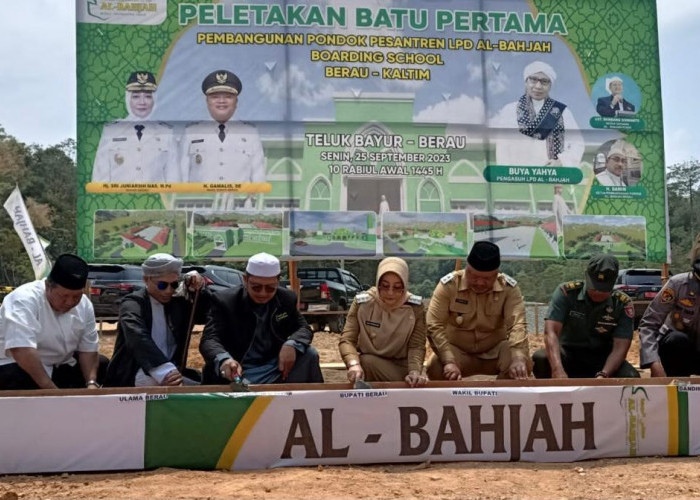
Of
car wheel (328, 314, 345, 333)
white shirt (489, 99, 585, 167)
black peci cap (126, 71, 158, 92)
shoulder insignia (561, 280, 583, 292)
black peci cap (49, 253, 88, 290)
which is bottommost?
car wheel (328, 314, 345, 333)

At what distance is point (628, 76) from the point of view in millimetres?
8211

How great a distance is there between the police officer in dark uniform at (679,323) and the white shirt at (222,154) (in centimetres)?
390

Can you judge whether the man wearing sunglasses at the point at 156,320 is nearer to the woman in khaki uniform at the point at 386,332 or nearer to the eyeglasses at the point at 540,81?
the woman in khaki uniform at the point at 386,332

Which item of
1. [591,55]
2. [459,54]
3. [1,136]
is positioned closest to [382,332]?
[459,54]

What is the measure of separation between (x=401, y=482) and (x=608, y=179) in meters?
5.41

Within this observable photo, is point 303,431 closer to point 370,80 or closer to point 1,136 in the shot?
point 370,80

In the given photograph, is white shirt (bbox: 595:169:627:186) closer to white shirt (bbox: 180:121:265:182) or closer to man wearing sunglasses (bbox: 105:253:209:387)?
white shirt (bbox: 180:121:265:182)

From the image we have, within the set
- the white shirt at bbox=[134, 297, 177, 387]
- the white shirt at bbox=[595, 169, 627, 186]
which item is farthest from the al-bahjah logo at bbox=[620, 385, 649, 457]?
the white shirt at bbox=[595, 169, 627, 186]

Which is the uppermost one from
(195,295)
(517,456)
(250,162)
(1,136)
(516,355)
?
(1,136)

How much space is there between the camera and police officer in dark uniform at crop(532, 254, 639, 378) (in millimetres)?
5180

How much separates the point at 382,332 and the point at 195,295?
3.85 feet

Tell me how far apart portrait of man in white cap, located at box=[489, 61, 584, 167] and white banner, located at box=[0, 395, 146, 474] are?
17.1 feet

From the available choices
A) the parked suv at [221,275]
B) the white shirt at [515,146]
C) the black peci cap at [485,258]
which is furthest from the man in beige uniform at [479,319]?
the parked suv at [221,275]

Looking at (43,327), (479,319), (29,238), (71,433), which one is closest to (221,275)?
(29,238)
